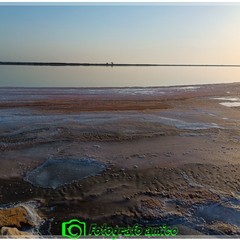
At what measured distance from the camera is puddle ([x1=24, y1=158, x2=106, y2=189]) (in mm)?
6605

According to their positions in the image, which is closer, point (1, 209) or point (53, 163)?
point (1, 209)

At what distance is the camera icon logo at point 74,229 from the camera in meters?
4.65

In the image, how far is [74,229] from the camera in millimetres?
4945

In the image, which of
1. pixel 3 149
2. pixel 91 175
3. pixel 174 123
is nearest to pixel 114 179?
pixel 91 175

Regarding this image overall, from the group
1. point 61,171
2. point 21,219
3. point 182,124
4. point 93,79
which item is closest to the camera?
point 21,219

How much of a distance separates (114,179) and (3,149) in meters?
3.92

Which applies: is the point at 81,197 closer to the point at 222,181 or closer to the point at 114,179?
the point at 114,179

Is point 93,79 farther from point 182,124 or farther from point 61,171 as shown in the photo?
point 61,171

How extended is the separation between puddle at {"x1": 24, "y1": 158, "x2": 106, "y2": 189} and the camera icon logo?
1447 mm

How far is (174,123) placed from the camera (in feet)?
40.9

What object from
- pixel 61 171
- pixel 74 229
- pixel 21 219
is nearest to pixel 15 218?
pixel 21 219

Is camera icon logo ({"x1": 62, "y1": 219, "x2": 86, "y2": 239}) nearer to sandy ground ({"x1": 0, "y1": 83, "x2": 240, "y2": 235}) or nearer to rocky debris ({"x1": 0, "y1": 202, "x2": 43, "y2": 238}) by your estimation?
sandy ground ({"x1": 0, "y1": 83, "x2": 240, "y2": 235})

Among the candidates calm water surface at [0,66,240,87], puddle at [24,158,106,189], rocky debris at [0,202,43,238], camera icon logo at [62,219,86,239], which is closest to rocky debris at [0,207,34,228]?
rocky debris at [0,202,43,238]

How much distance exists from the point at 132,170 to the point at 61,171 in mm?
1689
